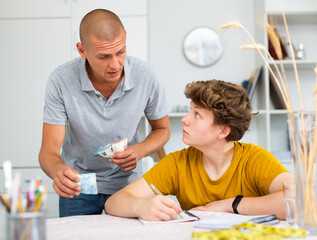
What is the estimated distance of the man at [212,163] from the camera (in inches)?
62.1

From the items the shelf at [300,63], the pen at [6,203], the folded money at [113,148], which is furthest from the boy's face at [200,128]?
the shelf at [300,63]

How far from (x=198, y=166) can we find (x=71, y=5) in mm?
2323

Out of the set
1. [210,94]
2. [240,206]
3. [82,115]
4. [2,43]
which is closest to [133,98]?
[82,115]

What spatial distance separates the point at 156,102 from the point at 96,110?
0.29 metres

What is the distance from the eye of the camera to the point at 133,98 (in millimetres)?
2021

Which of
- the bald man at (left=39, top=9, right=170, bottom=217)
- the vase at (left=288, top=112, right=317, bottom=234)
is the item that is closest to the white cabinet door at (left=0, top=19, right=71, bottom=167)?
the bald man at (left=39, top=9, right=170, bottom=217)

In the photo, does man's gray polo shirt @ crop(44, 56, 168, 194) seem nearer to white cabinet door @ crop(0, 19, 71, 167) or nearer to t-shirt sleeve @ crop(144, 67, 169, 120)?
t-shirt sleeve @ crop(144, 67, 169, 120)

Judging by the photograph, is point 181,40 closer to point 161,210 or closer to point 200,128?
point 200,128

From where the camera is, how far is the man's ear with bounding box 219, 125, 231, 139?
1673mm

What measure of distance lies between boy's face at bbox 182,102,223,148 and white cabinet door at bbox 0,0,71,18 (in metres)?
2.22

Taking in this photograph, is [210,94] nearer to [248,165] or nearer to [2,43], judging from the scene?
[248,165]

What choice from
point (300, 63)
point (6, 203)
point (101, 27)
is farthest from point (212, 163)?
point (300, 63)

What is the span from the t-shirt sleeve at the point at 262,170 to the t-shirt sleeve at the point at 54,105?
2.78 feet

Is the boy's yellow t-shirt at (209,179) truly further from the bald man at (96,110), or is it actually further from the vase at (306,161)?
the vase at (306,161)
